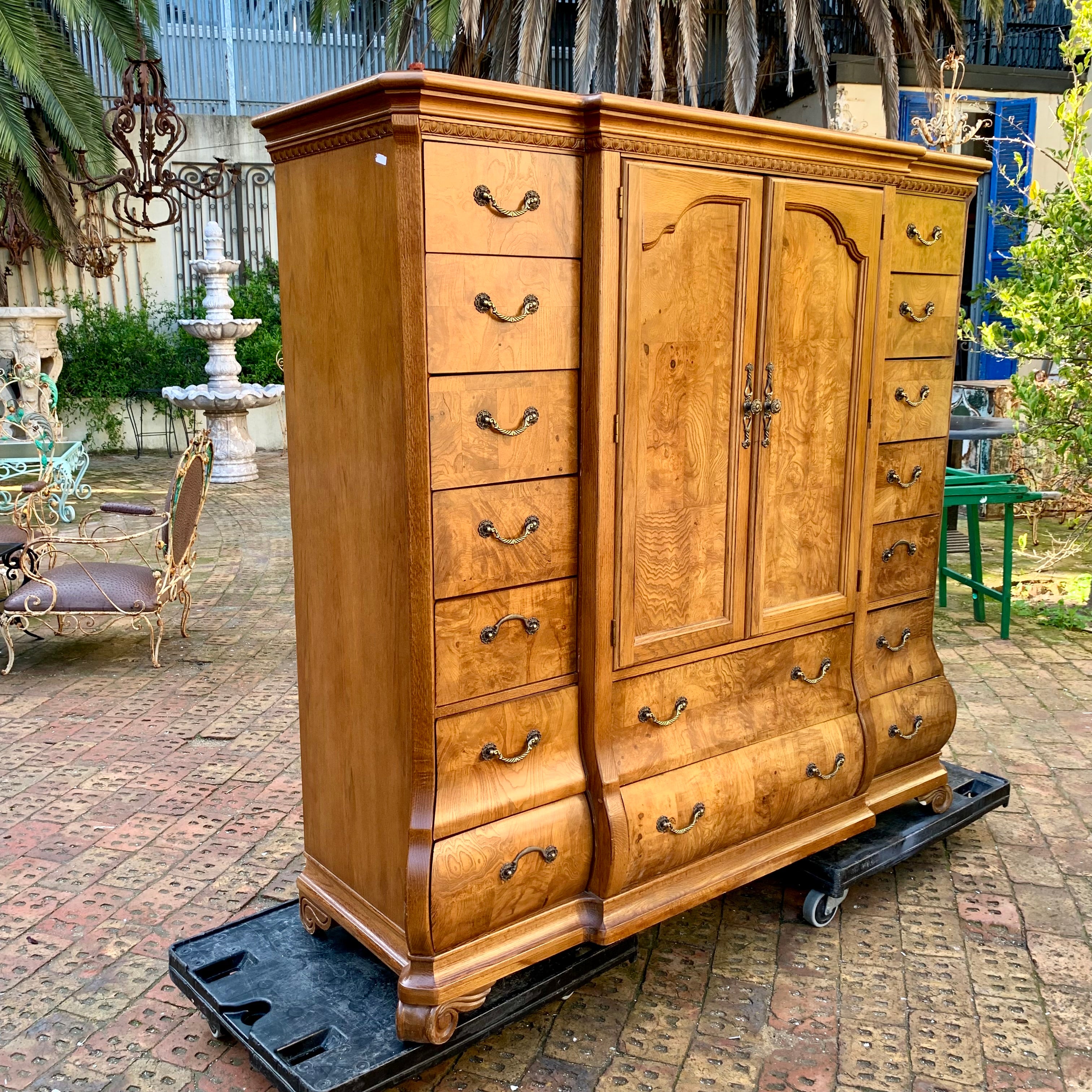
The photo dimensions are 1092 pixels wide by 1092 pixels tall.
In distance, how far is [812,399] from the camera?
291 cm

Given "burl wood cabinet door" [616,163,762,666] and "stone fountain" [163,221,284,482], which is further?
"stone fountain" [163,221,284,482]

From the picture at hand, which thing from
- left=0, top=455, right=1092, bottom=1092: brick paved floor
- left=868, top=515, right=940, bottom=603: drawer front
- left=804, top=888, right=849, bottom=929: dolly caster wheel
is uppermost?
left=868, top=515, right=940, bottom=603: drawer front

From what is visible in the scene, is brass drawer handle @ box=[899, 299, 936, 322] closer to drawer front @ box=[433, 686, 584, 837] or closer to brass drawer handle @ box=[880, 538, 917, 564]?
brass drawer handle @ box=[880, 538, 917, 564]

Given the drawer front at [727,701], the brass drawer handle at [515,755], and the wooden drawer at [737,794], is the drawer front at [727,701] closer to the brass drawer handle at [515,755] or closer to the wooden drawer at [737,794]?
the wooden drawer at [737,794]

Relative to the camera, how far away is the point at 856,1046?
2574 mm

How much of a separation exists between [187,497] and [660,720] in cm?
363

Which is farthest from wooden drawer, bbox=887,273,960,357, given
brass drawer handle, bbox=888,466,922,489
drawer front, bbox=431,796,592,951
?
drawer front, bbox=431,796,592,951

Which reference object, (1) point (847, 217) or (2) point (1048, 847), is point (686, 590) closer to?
(1) point (847, 217)

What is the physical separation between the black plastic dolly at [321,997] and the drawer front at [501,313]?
1.45 meters

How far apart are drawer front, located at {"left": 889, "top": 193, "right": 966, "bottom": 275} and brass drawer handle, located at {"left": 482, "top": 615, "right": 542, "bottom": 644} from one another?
1.60 metres

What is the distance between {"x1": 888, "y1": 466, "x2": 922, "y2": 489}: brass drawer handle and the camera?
10.8ft

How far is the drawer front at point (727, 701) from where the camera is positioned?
8.63 ft

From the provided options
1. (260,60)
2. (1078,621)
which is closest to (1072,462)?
(1078,621)

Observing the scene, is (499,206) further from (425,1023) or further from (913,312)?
(425,1023)
